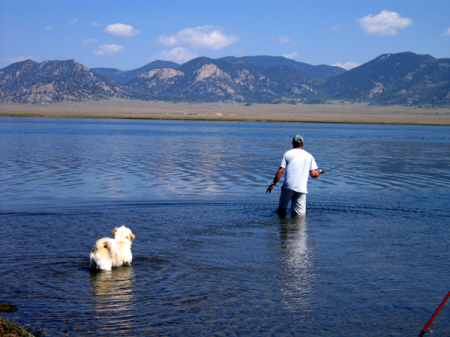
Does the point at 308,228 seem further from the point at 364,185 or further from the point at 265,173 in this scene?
the point at 265,173

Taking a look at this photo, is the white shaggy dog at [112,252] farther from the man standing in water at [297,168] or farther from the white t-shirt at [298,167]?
the white t-shirt at [298,167]

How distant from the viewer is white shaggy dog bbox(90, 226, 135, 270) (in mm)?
7488

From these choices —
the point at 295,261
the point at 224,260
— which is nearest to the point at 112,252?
the point at 224,260

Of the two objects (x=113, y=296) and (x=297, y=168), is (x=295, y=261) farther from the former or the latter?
(x=297, y=168)

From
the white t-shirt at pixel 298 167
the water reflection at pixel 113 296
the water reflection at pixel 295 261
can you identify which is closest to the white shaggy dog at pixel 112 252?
the water reflection at pixel 113 296

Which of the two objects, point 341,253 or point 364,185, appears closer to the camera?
point 341,253

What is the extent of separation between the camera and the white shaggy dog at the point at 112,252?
7.49 metres

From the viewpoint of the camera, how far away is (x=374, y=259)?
332 inches

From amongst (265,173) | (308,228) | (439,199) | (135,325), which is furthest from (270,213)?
(265,173)

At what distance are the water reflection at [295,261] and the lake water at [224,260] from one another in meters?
0.03

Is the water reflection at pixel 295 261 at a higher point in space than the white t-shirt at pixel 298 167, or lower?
lower

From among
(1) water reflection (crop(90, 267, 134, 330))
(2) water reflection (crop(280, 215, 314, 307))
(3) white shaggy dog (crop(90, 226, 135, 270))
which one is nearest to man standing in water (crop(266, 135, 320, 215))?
(2) water reflection (crop(280, 215, 314, 307))

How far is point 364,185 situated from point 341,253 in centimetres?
966

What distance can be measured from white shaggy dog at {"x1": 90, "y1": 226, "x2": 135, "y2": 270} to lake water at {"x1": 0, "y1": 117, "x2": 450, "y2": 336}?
0.51 ft
